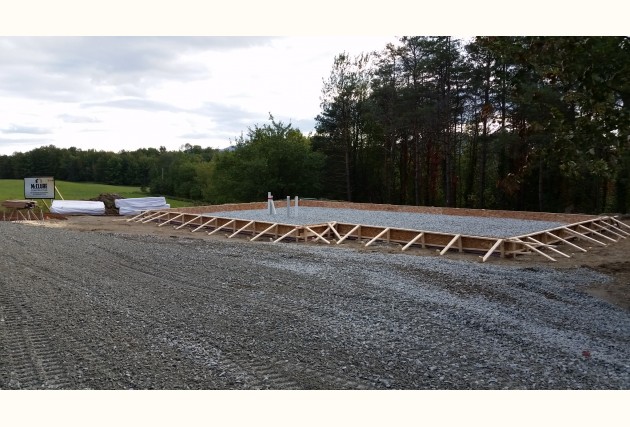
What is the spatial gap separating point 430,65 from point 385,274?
17147 millimetres

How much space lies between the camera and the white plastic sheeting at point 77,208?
19.0 m

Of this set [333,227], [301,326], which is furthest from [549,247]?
[301,326]

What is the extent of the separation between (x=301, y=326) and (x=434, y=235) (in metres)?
6.66

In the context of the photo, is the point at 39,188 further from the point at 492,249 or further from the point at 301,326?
the point at 301,326

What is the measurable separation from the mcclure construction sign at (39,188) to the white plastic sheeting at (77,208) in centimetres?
43

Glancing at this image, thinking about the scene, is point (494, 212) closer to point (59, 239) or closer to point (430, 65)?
point (430, 65)

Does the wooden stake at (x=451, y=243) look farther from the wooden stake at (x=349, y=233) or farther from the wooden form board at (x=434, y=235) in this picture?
the wooden stake at (x=349, y=233)

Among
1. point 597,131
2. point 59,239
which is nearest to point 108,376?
point 597,131

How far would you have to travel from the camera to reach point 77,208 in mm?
19250

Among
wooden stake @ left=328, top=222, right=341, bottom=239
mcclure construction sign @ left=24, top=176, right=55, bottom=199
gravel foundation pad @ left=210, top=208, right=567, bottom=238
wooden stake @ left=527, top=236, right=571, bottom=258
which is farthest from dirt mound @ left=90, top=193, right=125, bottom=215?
wooden stake @ left=527, top=236, right=571, bottom=258

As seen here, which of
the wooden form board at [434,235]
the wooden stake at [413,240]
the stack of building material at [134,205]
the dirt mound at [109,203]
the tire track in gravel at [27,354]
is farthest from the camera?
the dirt mound at [109,203]

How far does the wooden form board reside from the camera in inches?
401

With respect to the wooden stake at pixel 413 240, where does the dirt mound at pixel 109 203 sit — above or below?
above

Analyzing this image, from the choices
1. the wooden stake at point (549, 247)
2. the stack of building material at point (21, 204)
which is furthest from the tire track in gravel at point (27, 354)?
the stack of building material at point (21, 204)
